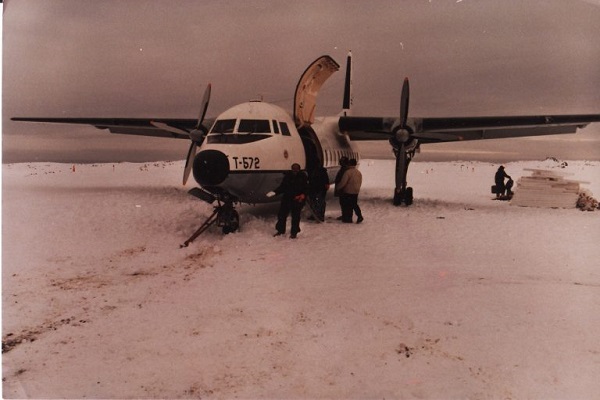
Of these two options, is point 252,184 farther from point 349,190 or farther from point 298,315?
point 298,315

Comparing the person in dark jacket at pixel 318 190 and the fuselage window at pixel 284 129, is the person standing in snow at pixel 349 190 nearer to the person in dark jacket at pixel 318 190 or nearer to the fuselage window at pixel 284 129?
the person in dark jacket at pixel 318 190

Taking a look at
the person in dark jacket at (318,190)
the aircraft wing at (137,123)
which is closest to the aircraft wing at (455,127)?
the person in dark jacket at (318,190)

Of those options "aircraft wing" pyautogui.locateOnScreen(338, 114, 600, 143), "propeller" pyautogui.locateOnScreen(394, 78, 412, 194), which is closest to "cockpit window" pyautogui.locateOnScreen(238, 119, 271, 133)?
"propeller" pyautogui.locateOnScreen(394, 78, 412, 194)

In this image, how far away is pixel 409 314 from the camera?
4504 millimetres

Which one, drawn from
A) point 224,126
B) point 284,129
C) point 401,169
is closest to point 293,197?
point 284,129

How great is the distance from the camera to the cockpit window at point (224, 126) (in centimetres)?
856

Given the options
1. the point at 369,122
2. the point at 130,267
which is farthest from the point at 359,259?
the point at 369,122

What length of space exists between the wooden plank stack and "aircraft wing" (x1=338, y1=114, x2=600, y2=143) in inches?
55.0

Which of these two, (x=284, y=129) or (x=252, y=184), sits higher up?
(x=284, y=129)

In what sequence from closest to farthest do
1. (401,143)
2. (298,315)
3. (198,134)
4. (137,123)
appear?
(298,315)
(198,134)
(401,143)
(137,123)

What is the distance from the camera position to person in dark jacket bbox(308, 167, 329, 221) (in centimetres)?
965

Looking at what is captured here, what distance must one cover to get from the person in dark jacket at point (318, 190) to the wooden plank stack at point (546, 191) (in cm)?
695

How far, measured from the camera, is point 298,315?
4543mm

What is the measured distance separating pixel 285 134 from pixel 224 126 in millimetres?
1402
